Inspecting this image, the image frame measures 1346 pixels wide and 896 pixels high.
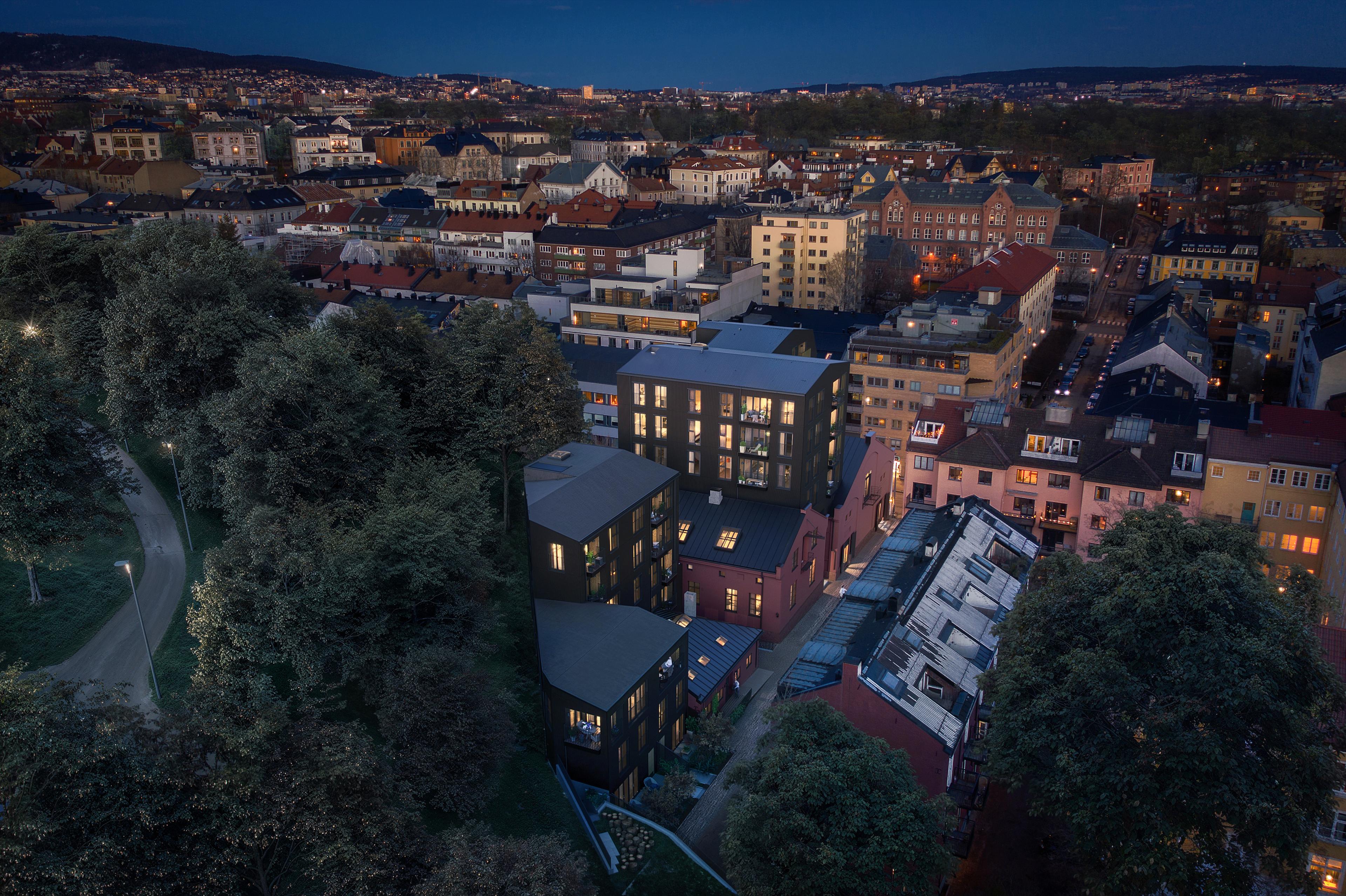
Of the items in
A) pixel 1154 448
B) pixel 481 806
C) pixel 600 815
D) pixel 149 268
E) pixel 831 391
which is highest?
pixel 149 268

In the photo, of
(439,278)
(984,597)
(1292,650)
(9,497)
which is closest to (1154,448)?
(984,597)

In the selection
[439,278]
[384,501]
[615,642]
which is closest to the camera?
[384,501]

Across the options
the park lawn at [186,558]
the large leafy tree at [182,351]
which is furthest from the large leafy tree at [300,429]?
the park lawn at [186,558]

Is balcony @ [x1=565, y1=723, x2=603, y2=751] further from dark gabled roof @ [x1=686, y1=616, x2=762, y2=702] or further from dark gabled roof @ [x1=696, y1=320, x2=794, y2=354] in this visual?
dark gabled roof @ [x1=696, y1=320, x2=794, y2=354]

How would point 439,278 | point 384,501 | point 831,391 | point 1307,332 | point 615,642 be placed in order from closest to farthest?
1. point 384,501
2. point 615,642
3. point 831,391
4. point 1307,332
5. point 439,278

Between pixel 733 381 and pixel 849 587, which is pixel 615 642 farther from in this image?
pixel 733 381

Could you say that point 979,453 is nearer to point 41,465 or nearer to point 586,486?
point 586,486

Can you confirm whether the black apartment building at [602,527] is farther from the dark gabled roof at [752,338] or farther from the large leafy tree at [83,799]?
the large leafy tree at [83,799]

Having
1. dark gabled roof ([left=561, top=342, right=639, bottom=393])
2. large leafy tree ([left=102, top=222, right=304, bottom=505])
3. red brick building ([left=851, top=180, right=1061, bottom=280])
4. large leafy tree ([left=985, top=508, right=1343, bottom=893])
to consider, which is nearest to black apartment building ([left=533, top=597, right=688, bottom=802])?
→ large leafy tree ([left=985, top=508, right=1343, bottom=893])
